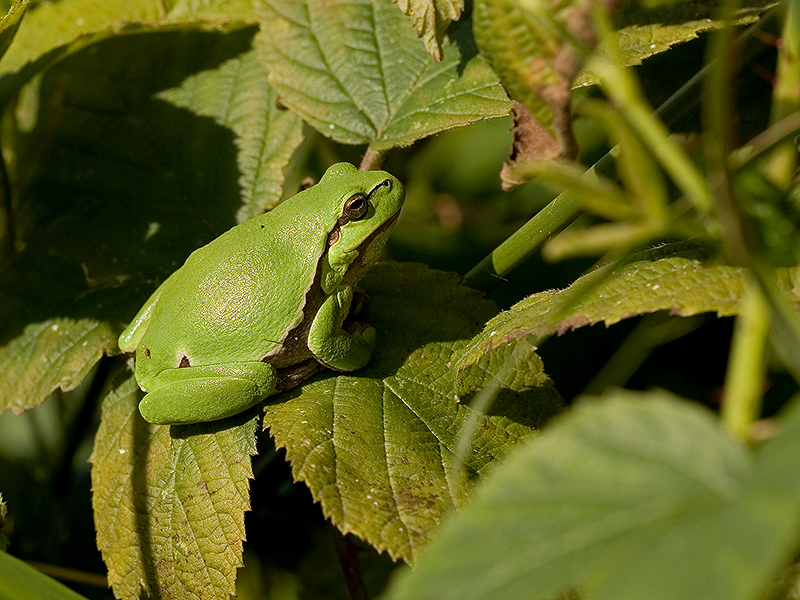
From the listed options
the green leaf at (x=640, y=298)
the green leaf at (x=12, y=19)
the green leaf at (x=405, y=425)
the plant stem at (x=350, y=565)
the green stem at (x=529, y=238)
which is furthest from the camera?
the plant stem at (x=350, y=565)

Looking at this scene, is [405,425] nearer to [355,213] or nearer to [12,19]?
[355,213]

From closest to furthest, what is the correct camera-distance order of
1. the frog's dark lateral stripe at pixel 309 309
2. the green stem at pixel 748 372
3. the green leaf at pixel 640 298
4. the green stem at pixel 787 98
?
the green stem at pixel 748 372
the green stem at pixel 787 98
the green leaf at pixel 640 298
the frog's dark lateral stripe at pixel 309 309

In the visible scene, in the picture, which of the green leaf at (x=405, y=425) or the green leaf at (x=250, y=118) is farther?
the green leaf at (x=250, y=118)

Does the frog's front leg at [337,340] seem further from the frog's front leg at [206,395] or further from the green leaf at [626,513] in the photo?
the green leaf at [626,513]

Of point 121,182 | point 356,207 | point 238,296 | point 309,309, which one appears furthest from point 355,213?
point 121,182

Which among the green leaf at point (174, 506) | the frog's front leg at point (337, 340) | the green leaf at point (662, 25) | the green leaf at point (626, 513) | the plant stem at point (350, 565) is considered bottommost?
the plant stem at point (350, 565)

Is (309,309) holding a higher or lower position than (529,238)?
lower

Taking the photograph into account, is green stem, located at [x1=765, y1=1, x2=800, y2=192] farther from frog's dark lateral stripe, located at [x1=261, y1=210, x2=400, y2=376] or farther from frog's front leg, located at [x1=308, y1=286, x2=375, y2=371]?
frog's dark lateral stripe, located at [x1=261, y1=210, x2=400, y2=376]

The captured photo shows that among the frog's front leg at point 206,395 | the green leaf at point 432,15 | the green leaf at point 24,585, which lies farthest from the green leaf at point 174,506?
the green leaf at point 432,15
